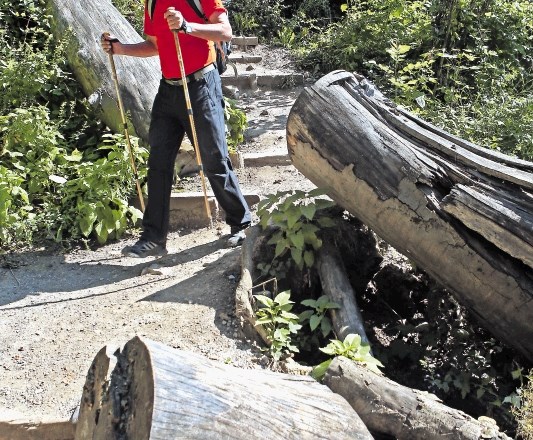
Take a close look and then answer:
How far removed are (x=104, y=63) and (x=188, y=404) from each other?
5.15 metres

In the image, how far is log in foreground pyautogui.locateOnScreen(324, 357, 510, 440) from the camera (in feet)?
11.4

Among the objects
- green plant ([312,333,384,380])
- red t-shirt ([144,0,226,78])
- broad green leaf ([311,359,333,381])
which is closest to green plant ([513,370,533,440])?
green plant ([312,333,384,380])

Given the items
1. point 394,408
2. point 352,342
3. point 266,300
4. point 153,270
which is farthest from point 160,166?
point 394,408

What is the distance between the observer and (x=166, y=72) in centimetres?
541

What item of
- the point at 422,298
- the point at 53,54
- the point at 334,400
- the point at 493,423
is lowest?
the point at 422,298

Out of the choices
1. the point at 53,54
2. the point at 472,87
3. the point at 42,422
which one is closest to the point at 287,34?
the point at 472,87

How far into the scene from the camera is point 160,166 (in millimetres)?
5641

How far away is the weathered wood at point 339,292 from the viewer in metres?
4.45

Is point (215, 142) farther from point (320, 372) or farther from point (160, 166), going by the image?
point (320, 372)

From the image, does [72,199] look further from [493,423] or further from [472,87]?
[472,87]

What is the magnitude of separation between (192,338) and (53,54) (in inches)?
163

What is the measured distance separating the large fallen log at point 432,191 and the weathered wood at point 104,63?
252 centimetres

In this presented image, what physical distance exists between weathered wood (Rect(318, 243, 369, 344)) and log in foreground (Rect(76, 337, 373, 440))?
123cm

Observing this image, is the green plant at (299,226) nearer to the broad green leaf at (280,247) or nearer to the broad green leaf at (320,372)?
the broad green leaf at (280,247)
